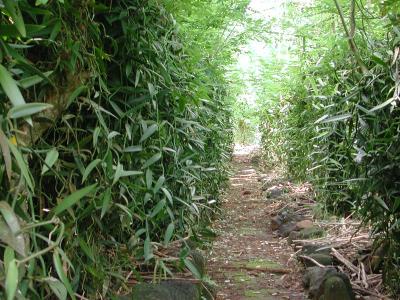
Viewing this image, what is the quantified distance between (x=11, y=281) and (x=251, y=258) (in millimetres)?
3365

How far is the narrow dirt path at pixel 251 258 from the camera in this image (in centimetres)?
310

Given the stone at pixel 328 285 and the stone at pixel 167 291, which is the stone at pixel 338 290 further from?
the stone at pixel 167 291

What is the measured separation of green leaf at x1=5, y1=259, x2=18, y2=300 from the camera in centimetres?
74

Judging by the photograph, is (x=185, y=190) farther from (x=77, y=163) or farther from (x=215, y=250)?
(x=215, y=250)

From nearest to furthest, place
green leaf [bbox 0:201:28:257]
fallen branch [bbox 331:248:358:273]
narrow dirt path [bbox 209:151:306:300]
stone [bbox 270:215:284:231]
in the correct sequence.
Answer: green leaf [bbox 0:201:28:257] → fallen branch [bbox 331:248:358:273] → narrow dirt path [bbox 209:151:306:300] → stone [bbox 270:215:284:231]

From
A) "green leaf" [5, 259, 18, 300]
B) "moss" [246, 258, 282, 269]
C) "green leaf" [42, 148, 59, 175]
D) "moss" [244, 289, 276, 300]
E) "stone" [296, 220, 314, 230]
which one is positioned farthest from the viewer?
"stone" [296, 220, 314, 230]

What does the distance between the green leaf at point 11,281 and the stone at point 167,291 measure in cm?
106

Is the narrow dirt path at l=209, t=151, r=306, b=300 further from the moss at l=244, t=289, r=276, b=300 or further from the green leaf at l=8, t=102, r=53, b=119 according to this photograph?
the green leaf at l=8, t=102, r=53, b=119

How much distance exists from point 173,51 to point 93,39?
86cm

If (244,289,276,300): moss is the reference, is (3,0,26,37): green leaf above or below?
above

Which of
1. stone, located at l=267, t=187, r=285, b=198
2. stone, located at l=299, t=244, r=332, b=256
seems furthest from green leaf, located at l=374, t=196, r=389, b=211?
stone, located at l=267, t=187, r=285, b=198

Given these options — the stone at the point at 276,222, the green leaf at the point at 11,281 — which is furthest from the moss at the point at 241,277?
the green leaf at the point at 11,281

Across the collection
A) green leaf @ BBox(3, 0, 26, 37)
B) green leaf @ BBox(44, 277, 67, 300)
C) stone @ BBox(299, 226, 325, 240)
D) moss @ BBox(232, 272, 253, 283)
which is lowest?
moss @ BBox(232, 272, 253, 283)

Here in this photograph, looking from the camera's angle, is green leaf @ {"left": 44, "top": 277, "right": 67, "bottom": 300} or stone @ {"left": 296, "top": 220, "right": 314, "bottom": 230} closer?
green leaf @ {"left": 44, "top": 277, "right": 67, "bottom": 300}
